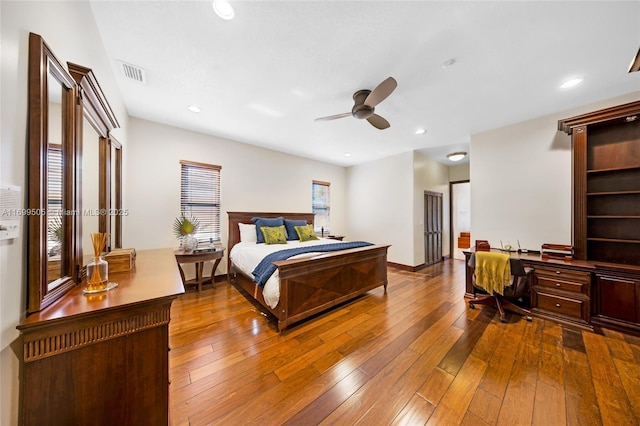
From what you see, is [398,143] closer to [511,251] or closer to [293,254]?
[511,251]

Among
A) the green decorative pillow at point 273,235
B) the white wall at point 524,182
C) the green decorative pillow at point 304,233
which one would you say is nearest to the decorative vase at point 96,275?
the green decorative pillow at point 273,235

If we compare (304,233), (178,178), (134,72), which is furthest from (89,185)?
(304,233)

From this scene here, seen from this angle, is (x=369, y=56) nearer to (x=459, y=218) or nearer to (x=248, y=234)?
(x=248, y=234)

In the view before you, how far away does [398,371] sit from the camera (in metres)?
1.81

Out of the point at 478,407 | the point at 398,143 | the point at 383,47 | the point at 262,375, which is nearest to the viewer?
the point at 478,407

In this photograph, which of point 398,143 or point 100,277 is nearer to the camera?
point 100,277

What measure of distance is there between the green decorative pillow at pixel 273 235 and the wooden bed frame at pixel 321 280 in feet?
2.45

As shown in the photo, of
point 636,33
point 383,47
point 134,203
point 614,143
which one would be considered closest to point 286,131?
point 383,47

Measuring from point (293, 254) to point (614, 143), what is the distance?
4.31 meters

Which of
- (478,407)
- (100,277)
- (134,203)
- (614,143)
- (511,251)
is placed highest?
(614,143)

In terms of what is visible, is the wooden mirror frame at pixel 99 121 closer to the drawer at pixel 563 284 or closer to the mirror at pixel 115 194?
the mirror at pixel 115 194

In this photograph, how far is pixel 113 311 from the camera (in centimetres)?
95

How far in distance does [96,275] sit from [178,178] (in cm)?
297

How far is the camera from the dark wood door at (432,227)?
17.9ft
